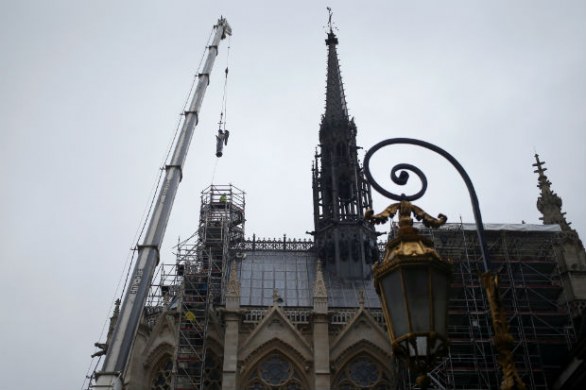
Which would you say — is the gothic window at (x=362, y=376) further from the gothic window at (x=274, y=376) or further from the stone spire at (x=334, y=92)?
the stone spire at (x=334, y=92)

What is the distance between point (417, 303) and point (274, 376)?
26359mm

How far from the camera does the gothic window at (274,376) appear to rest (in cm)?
2991

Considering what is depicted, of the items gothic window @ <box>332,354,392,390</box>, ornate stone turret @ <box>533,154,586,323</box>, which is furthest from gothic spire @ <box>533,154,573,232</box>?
gothic window @ <box>332,354,392,390</box>

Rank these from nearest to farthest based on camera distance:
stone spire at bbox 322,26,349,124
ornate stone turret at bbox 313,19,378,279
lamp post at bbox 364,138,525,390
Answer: lamp post at bbox 364,138,525,390 → ornate stone turret at bbox 313,19,378,279 → stone spire at bbox 322,26,349,124

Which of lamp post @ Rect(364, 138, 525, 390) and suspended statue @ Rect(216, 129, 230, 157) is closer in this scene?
lamp post @ Rect(364, 138, 525, 390)

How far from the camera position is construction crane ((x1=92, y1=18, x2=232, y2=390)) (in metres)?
20.0

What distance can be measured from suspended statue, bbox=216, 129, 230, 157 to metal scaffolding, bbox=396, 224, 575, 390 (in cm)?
1767

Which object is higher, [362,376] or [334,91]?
[334,91]

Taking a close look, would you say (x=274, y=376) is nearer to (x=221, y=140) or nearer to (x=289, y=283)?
(x=289, y=283)

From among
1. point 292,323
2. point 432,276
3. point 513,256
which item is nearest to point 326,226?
point 292,323

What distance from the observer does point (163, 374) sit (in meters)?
30.7

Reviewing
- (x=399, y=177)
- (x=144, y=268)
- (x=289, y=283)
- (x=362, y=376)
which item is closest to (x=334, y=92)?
(x=289, y=283)

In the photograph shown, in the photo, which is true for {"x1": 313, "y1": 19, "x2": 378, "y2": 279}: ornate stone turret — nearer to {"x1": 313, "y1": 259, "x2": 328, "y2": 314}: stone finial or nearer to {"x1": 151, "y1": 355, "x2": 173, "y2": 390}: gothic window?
{"x1": 313, "y1": 259, "x2": 328, "y2": 314}: stone finial

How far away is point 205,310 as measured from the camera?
103ft
